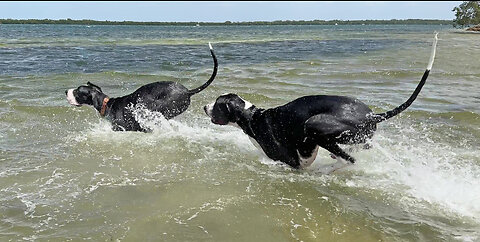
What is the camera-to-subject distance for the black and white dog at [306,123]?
15.6 ft

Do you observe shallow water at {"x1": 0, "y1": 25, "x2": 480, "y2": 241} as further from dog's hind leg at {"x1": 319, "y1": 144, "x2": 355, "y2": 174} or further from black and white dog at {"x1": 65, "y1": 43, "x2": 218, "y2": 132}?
black and white dog at {"x1": 65, "y1": 43, "x2": 218, "y2": 132}

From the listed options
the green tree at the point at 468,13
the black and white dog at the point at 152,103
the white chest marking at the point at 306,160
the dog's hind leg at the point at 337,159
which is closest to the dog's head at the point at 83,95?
the black and white dog at the point at 152,103

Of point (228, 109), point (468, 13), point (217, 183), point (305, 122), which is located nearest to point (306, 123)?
point (305, 122)

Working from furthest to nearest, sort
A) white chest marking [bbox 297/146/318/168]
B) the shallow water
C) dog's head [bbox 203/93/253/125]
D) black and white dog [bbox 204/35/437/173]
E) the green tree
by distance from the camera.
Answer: the green tree < dog's head [bbox 203/93/253/125] < white chest marking [bbox 297/146/318/168] < black and white dog [bbox 204/35/437/173] < the shallow water

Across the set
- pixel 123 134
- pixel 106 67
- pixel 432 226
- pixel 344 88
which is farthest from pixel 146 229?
pixel 106 67

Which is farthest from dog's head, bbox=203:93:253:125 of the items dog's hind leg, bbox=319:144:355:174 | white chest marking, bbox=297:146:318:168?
dog's hind leg, bbox=319:144:355:174

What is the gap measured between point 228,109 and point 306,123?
4.35 feet

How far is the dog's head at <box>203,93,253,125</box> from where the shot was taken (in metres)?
A: 5.84

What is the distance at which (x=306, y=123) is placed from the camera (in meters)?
4.90

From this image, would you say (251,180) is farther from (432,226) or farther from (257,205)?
(432,226)

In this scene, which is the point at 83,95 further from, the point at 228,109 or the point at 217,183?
the point at 217,183

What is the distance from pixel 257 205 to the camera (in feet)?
14.4

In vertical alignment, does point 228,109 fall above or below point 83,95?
above

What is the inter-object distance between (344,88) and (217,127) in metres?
5.17
